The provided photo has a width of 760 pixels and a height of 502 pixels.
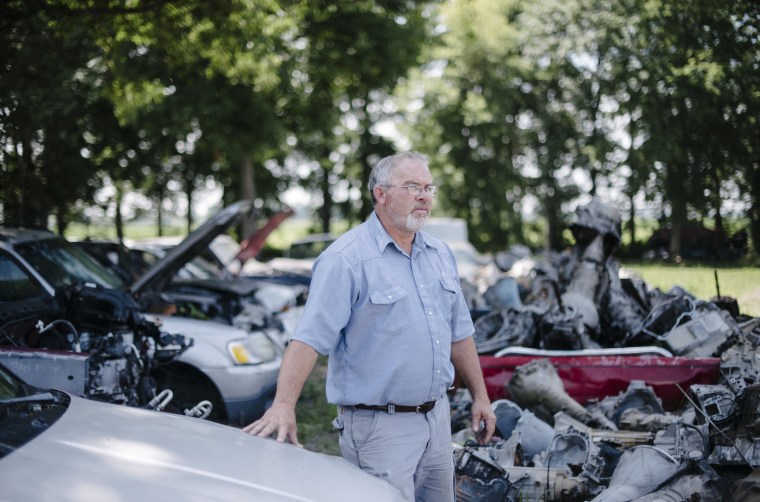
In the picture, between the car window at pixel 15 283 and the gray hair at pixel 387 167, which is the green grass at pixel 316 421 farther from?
the gray hair at pixel 387 167

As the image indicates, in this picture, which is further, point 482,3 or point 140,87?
point 482,3

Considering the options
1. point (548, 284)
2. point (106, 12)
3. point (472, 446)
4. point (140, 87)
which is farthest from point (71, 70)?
point (472, 446)

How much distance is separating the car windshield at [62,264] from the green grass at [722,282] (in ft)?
20.9

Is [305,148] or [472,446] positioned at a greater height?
[305,148]

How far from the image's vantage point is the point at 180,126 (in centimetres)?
1559

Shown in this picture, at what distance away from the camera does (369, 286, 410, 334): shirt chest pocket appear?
2.83m

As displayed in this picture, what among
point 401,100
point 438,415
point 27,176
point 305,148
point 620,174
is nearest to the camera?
point 438,415


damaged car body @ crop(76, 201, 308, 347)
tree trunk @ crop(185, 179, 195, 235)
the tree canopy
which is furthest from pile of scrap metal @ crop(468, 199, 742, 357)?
tree trunk @ crop(185, 179, 195, 235)

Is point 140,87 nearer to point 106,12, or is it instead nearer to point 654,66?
point 106,12

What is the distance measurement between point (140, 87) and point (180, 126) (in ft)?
10.7

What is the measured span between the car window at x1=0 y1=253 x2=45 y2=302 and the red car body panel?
3.93 meters

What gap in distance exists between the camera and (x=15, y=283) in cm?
556

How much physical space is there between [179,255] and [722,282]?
585 cm

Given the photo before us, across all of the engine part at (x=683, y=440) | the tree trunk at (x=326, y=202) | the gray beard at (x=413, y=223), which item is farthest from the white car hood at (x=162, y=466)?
the tree trunk at (x=326, y=202)
